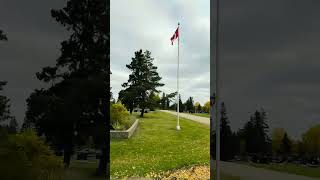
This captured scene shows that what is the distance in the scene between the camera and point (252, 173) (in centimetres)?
629

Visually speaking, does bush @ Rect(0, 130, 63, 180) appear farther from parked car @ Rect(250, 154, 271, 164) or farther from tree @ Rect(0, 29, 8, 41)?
parked car @ Rect(250, 154, 271, 164)

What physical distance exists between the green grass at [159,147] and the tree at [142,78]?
647 millimetres

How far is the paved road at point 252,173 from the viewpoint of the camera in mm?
5882

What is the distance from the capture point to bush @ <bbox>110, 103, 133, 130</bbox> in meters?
11.9

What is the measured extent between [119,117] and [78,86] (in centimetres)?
654

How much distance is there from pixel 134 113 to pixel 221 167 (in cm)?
640

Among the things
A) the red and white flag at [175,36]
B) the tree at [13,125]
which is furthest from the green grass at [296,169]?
the red and white flag at [175,36]

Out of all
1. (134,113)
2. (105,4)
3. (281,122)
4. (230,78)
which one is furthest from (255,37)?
(134,113)

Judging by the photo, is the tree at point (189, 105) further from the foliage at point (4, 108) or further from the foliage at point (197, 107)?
the foliage at point (4, 108)

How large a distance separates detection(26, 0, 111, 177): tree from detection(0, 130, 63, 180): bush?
0.18 meters

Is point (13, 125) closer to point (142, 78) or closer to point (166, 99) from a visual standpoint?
point (166, 99)

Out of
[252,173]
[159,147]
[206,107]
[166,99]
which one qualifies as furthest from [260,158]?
[206,107]

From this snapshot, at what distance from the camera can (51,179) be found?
5125mm

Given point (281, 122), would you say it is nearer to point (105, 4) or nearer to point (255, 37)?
point (255, 37)
